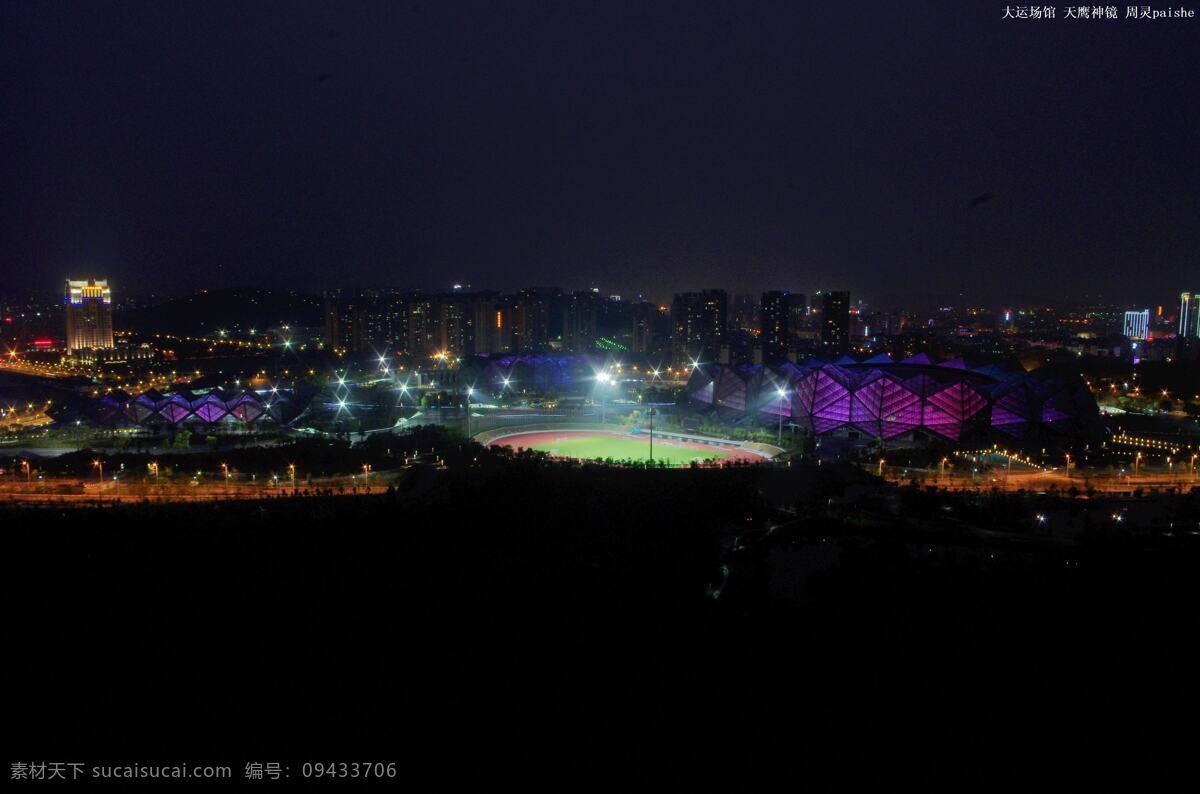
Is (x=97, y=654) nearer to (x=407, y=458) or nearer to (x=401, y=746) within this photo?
(x=401, y=746)

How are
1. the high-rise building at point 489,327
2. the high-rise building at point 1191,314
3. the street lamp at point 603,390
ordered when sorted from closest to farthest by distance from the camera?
the street lamp at point 603,390, the high-rise building at point 489,327, the high-rise building at point 1191,314

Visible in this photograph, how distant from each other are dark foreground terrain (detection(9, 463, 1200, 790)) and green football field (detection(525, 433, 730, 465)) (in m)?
4.09

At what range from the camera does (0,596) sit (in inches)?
268

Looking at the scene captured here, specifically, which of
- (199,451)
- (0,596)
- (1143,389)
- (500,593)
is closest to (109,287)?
(199,451)

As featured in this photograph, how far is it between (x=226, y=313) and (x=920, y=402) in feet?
144

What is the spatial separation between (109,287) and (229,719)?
3885 cm

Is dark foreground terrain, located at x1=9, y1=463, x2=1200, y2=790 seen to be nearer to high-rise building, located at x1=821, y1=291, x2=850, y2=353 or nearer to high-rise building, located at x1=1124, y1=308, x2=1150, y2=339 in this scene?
high-rise building, located at x1=821, y1=291, x2=850, y2=353

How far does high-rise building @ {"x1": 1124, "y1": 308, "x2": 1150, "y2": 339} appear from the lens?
41.8m

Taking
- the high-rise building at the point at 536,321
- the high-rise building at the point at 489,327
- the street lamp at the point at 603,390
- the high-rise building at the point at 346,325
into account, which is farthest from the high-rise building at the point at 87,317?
the street lamp at the point at 603,390

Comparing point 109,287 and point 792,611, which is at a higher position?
point 109,287

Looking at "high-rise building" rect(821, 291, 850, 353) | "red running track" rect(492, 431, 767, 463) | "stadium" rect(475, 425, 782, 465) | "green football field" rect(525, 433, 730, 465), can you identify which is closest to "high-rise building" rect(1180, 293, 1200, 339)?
"high-rise building" rect(821, 291, 850, 353)

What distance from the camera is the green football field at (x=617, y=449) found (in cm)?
1285

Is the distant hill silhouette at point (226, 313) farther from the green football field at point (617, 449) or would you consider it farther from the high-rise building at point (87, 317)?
the green football field at point (617, 449)

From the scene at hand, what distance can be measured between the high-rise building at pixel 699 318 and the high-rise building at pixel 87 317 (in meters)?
25.2
